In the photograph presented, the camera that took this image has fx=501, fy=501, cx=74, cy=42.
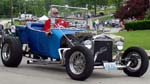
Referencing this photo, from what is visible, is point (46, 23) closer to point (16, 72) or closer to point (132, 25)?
point (16, 72)

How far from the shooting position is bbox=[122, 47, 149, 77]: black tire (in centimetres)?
1205

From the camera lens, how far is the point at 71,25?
13.9 meters

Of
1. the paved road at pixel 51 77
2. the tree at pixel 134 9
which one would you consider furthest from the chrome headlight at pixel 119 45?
the tree at pixel 134 9

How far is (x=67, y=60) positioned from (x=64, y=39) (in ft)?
3.19

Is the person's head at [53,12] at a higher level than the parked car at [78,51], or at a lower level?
higher

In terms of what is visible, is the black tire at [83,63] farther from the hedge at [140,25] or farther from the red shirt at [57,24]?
the hedge at [140,25]

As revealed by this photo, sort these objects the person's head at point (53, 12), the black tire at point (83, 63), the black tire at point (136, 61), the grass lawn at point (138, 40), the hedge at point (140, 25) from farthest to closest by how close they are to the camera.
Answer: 1. the hedge at point (140, 25)
2. the grass lawn at point (138, 40)
3. the person's head at point (53, 12)
4. the black tire at point (136, 61)
5. the black tire at point (83, 63)

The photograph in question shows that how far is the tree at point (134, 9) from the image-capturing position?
6488 cm

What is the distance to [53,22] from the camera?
13219 mm

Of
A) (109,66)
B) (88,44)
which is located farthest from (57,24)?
(109,66)

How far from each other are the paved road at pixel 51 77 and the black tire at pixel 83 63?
0.46ft

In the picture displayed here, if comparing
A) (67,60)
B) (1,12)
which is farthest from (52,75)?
(1,12)

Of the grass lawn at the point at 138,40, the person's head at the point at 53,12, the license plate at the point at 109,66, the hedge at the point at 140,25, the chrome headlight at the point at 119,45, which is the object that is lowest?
the hedge at the point at 140,25

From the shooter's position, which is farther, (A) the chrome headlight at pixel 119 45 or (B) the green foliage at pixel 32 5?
(B) the green foliage at pixel 32 5
